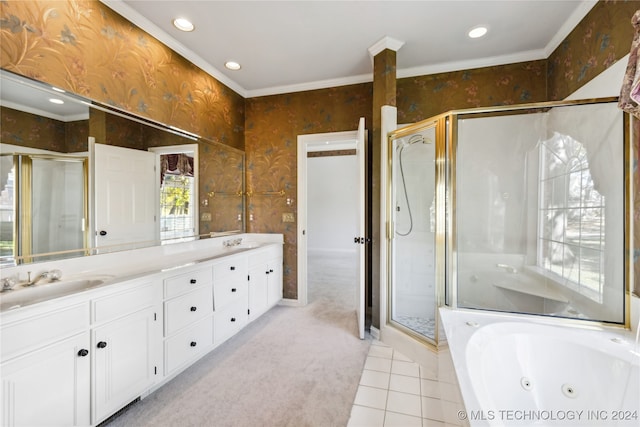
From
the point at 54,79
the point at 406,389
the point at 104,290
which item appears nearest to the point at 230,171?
the point at 54,79

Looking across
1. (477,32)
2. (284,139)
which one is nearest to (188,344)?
(284,139)

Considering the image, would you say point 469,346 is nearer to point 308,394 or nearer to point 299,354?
point 308,394

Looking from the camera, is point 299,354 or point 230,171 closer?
point 299,354

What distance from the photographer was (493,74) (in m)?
2.74

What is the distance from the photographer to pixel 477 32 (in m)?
2.28

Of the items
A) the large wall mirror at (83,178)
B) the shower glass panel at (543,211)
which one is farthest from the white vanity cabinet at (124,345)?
the shower glass panel at (543,211)

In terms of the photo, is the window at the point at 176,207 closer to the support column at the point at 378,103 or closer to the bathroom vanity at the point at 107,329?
the bathroom vanity at the point at 107,329

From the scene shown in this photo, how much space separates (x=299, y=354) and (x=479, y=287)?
1.63 metres

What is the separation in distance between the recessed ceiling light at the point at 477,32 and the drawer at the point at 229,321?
3.14 meters

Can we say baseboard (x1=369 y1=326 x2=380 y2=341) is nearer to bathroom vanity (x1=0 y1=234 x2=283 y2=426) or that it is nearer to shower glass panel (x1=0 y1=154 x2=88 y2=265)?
bathroom vanity (x1=0 y1=234 x2=283 y2=426)

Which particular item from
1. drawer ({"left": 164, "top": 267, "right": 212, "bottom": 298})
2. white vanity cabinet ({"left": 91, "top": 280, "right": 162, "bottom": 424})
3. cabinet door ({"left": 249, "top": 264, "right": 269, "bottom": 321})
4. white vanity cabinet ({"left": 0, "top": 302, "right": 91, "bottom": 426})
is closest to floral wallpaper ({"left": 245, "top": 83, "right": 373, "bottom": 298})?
cabinet door ({"left": 249, "top": 264, "right": 269, "bottom": 321})

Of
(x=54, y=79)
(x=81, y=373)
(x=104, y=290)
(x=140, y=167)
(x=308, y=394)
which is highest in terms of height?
(x=54, y=79)

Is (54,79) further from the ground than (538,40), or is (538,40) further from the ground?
(538,40)

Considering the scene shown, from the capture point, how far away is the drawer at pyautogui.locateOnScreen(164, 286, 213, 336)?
6.09 feet
